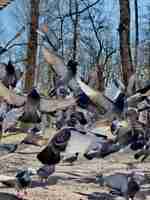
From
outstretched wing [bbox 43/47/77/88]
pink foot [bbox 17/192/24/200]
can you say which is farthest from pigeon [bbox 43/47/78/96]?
pink foot [bbox 17/192/24/200]

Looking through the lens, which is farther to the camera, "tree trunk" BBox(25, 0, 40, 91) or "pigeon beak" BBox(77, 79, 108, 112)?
"tree trunk" BBox(25, 0, 40, 91)

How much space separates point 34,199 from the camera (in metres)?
0.70

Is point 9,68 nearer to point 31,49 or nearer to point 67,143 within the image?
point 67,143

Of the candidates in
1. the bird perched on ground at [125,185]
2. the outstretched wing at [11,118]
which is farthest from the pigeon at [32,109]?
the bird perched on ground at [125,185]

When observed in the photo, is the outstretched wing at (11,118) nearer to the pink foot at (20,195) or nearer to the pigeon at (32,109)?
the pigeon at (32,109)

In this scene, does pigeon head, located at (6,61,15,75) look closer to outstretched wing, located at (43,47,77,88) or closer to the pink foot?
outstretched wing, located at (43,47,77,88)

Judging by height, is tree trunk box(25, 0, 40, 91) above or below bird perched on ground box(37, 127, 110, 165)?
above

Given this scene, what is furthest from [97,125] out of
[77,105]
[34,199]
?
[34,199]

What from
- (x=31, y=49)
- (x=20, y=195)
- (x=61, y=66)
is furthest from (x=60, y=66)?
(x=31, y=49)

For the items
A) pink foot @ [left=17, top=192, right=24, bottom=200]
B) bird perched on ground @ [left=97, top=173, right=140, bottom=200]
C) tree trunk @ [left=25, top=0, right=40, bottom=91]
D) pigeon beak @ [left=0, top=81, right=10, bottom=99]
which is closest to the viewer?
pigeon beak @ [left=0, top=81, right=10, bottom=99]

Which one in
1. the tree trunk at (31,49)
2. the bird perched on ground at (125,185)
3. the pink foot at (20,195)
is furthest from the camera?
the tree trunk at (31,49)

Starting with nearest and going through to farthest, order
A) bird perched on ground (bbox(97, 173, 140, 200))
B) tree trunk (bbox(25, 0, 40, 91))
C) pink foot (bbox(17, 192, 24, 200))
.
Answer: bird perched on ground (bbox(97, 173, 140, 200))
pink foot (bbox(17, 192, 24, 200))
tree trunk (bbox(25, 0, 40, 91))

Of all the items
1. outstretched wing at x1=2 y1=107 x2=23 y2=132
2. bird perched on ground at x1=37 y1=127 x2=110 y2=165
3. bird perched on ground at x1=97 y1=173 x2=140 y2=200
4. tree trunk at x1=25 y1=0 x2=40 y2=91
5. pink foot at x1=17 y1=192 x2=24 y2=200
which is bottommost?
pink foot at x1=17 y1=192 x2=24 y2=200

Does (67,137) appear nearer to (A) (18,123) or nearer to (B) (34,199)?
(A) (18,123)
